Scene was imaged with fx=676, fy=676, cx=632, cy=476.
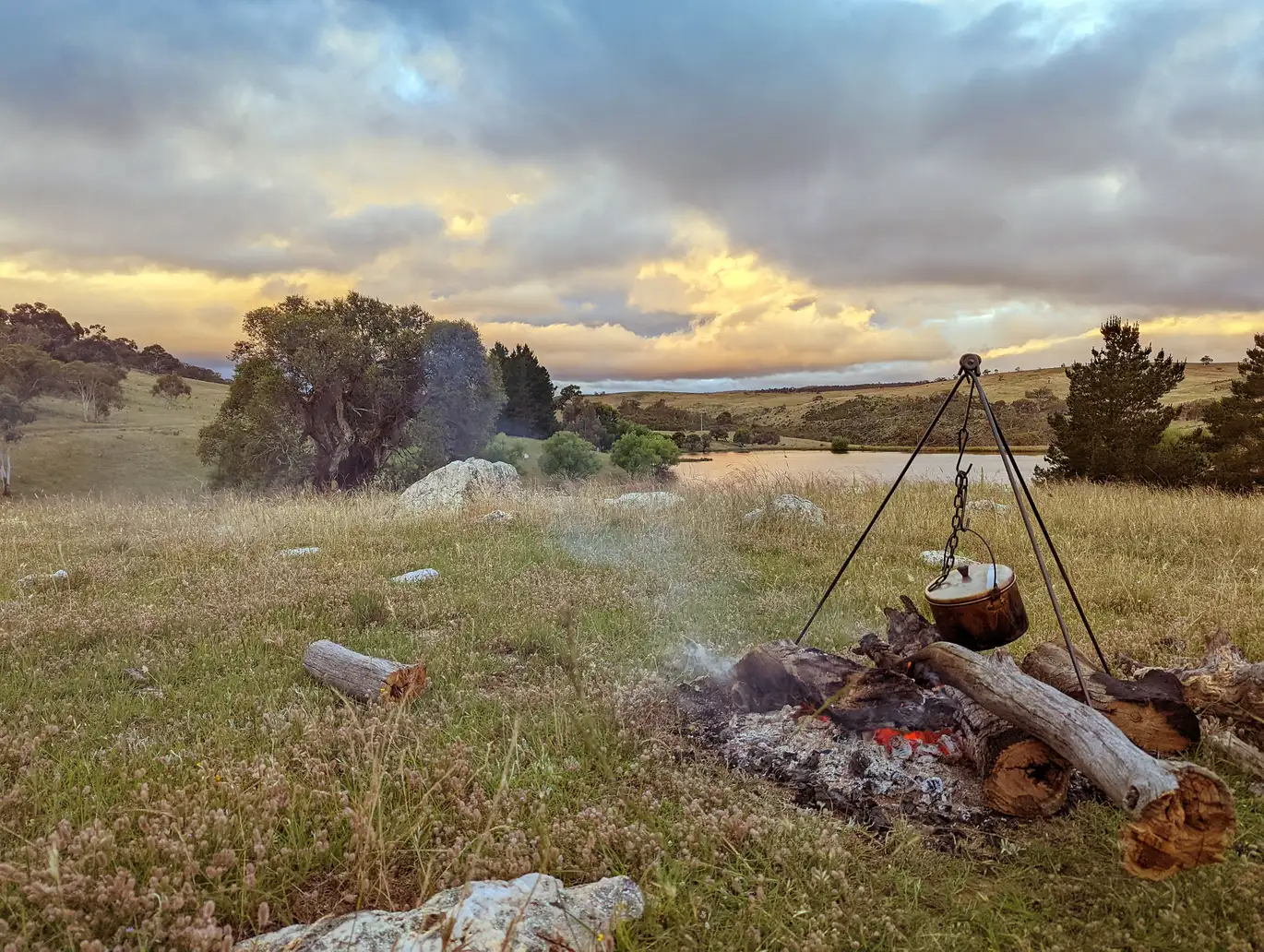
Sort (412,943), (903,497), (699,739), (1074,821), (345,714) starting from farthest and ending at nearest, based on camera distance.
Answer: (903,497), (345,714), (699,739), (1074,821), (412,943)

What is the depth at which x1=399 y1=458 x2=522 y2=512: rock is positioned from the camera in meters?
15.2

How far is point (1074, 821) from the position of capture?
3.29 metres

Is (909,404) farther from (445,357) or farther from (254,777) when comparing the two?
(254,777)

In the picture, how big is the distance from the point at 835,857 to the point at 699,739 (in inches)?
49.5

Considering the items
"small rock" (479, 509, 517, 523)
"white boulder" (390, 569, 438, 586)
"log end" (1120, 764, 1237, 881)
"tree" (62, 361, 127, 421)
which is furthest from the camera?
"tree" (62, 361, 127, 421)

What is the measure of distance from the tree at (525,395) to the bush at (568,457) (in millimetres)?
8756

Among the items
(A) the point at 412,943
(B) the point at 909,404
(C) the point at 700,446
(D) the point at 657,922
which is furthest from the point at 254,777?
(B) the point at 909,404

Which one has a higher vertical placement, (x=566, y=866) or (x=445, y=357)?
(x=445, y=357)

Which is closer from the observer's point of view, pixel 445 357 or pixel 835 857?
pixel 835 857

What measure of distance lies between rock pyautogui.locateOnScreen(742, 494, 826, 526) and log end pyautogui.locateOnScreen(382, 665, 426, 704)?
7019 millimetres

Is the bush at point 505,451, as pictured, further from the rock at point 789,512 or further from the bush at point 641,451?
the rock at point 789,512

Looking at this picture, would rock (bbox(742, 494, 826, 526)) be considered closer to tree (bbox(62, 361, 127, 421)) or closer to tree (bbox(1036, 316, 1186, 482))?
tree (bbox(1036, 316, 1186, 482))

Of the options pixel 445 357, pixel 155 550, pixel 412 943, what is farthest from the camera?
pixel 445 357

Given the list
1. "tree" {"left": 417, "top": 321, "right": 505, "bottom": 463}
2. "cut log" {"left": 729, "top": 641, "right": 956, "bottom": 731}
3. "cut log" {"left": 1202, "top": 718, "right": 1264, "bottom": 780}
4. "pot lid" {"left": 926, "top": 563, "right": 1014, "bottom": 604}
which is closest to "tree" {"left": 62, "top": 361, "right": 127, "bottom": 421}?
"tree" {"left": 417, "top": 321, "right": 505, "bottom": 463}
